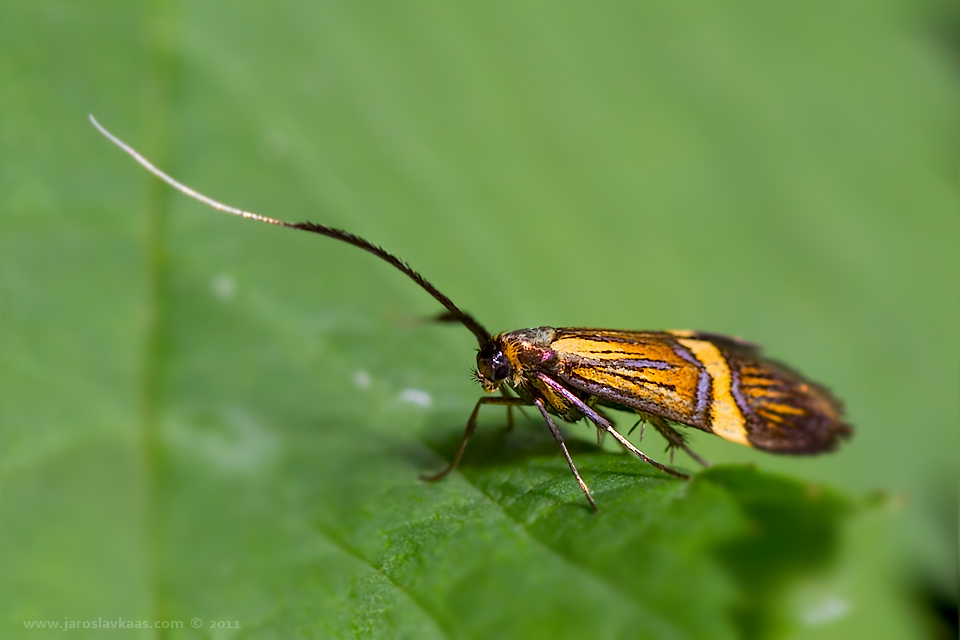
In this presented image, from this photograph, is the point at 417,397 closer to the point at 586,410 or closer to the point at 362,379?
the point at 362,379

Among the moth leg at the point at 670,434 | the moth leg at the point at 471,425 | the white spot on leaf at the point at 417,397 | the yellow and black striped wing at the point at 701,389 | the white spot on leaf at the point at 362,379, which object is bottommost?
the white spot on leaf at the point at 362,379

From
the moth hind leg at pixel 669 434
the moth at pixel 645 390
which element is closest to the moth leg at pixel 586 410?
the moth at pixel 645 390

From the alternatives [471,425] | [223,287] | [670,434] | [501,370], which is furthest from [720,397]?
[223,287]

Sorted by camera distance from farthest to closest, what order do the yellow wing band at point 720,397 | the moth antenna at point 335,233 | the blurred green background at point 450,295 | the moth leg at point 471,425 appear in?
1. the yellow wing band at point 720,397
2. the moth leg at point 471,425
3. the moth antenna at point 335,233
4. the blurred green background at point 450,295

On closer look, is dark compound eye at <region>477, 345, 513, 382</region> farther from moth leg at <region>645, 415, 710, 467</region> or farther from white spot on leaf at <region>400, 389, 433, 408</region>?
moth leg at <region>645, 415, 710, 467</region>

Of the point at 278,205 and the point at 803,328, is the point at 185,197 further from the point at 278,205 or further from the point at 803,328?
the point at 803,328

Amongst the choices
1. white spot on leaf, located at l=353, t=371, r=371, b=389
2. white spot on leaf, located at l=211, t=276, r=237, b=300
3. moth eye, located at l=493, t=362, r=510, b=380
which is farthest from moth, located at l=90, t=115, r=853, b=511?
white spot on leaf, located at l=211, t=276, r=237, b=300

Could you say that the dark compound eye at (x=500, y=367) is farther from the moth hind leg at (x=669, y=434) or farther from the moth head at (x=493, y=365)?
the moth hind leg at (x=669, y=434)
